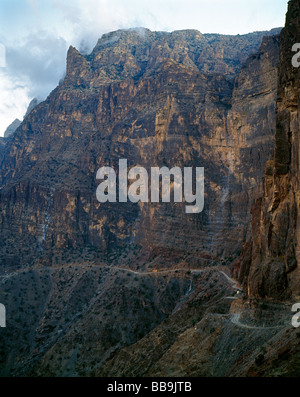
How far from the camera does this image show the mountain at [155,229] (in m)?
54.1

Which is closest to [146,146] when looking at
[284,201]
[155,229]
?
[155,229]

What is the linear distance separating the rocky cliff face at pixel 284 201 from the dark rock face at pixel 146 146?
46.8 m

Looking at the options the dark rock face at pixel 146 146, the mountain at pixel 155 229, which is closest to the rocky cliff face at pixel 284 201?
the mountain at pixel 155 229

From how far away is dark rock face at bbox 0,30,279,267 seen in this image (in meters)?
114

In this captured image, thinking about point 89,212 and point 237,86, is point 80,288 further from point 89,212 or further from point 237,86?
point 237,86

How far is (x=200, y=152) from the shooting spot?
125 meters

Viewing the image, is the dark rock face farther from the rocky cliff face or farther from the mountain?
the rocky cliff face

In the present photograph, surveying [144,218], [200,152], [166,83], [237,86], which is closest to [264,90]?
[237,86]

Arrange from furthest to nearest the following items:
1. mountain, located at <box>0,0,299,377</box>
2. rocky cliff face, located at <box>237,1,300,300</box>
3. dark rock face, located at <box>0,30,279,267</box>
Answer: dark rock face, located at <box>0,30,279,267</box>
mountain, located at <box>0,0,299,377</box>
rocky cliff face, located at <box>237,1,300,300</box>

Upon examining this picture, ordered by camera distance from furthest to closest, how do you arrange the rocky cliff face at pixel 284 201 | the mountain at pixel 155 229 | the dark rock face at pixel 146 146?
the dark rock face at pixel 146 146
the mountain at pixel 155 229
the rocky cliff face at pixel 284 201

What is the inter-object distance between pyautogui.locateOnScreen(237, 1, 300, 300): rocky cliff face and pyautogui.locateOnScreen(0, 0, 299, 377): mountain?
288 mm

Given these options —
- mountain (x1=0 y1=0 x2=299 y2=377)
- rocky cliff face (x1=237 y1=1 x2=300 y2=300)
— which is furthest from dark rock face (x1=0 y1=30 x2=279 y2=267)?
rocky cliff face (x1=237 y1=1 x2=300 y2=300)

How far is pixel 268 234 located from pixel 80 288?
75004 mm

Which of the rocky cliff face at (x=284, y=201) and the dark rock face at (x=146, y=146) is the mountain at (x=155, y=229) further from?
the dark rock face at (x=146, y=146)
